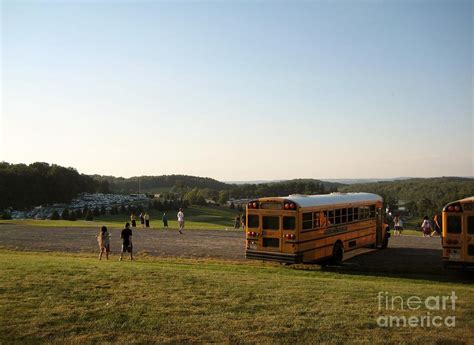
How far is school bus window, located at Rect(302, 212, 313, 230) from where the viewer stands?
17.6 m

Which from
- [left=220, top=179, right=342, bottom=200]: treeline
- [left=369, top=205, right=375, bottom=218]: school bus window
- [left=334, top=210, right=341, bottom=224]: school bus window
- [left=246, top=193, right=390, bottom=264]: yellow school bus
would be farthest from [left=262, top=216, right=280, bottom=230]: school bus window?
[left=220, top=179, right=342, bottom=200]: treeline

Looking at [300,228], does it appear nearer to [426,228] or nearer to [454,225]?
[454,225]

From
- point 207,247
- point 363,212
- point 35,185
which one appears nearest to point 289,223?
point 363,212

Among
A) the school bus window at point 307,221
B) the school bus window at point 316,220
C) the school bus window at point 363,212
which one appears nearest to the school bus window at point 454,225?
the school bus window at point 316,220

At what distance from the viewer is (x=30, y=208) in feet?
346

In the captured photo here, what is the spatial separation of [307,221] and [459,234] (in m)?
5.24

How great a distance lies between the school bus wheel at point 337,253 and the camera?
19328mm

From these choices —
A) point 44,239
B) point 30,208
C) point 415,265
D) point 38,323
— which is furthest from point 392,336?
point 30,208

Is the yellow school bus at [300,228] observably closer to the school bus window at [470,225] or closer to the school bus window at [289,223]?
the school bus window at [289,223]

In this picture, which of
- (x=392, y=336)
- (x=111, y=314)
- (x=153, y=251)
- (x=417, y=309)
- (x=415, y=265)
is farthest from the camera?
(x=153, y=251)

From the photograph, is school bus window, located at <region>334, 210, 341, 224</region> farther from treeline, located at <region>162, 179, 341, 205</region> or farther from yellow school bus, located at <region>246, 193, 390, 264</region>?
treeline, located at <region>162, 179, 341, 205</region>

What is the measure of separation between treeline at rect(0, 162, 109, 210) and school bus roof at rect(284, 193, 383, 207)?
99411mm

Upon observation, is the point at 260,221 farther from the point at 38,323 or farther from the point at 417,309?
the point at 38,323

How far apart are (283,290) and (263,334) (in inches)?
140
